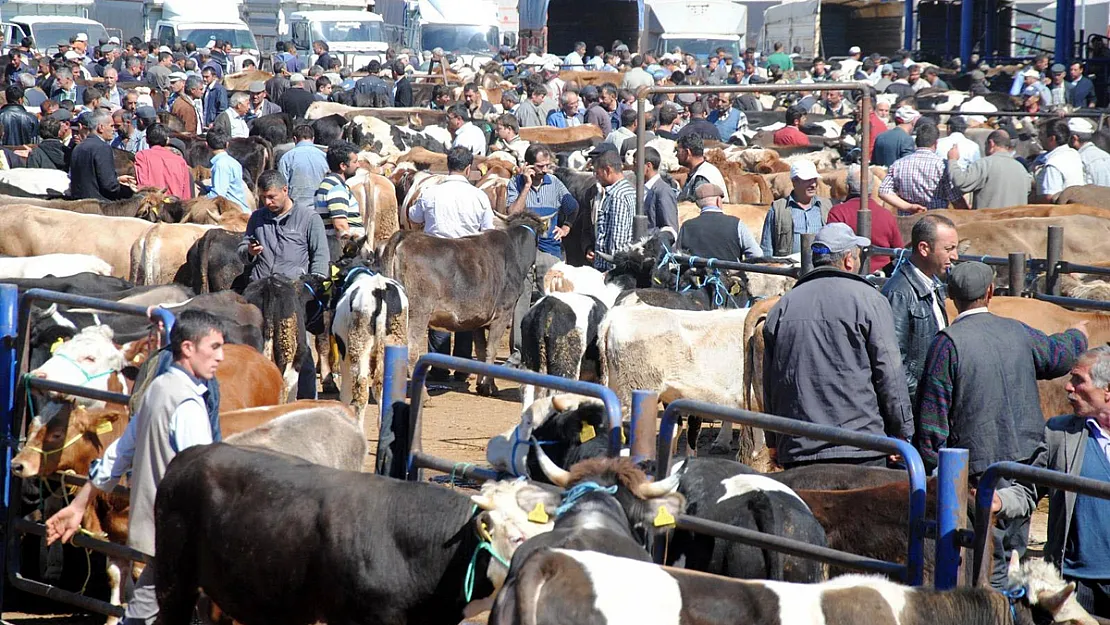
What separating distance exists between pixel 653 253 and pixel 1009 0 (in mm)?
31700

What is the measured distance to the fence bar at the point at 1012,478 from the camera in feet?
10.8

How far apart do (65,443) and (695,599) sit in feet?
11.7

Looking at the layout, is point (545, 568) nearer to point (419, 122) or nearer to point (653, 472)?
point (653, 472)

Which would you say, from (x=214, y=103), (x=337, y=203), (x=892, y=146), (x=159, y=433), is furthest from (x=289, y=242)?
(x=214, y=103)

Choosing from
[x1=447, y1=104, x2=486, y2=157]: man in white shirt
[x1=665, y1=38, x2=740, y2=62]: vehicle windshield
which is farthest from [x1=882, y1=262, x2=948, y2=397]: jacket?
[x1=665, y1=38, x2=740, y2=62]: vehicle windshield

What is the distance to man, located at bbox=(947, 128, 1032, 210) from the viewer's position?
13.8 meters

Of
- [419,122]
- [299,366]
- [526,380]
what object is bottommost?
[299,366]

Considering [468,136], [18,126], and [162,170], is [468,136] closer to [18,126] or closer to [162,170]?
[162,170]

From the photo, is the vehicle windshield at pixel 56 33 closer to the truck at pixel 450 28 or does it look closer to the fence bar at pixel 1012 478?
the truck at pixel 450 28

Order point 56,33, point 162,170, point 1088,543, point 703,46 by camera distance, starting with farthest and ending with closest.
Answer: point 703,46 < point 56,33 < point 162,170 < point 1088,543

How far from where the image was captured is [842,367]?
5559 mm

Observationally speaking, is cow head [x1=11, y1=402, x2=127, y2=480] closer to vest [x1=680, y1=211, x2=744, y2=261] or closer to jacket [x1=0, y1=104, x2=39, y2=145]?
vest [x1=680, y1=211, x2=744, y2=261]

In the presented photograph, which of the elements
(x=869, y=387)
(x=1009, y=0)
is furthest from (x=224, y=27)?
(x=869, y=387)

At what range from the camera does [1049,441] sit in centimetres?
457
